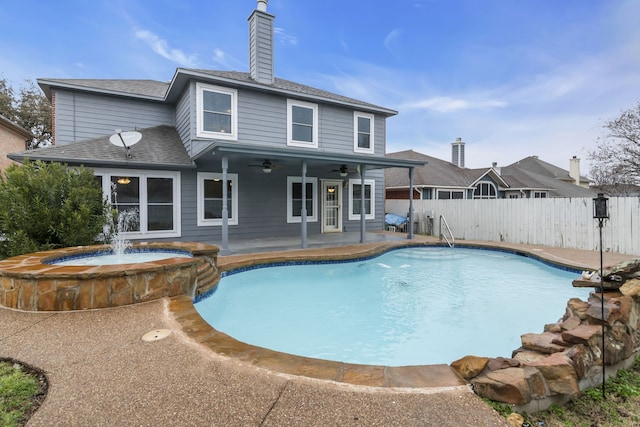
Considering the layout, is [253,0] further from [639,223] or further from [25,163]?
[639,223]

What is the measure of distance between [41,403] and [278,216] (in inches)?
366

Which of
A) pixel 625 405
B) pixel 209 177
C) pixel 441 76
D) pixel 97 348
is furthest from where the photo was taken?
pixel 441 76

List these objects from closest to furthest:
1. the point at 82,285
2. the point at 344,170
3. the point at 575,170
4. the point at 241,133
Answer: the point at 82,285, the point at 241,133, the point at 344,170, the point at 575,170

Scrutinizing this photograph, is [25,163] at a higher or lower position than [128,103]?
lower

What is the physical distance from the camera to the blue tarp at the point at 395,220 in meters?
13.9

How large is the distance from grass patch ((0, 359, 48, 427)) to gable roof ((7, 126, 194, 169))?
22.8ft

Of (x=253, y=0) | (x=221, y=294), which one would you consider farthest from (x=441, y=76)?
(x=221, y=294)

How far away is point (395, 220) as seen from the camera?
13992mm

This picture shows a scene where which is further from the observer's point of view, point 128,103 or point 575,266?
point 128,103

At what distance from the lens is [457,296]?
236 inches

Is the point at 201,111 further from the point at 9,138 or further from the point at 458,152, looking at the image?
the point at 458,152

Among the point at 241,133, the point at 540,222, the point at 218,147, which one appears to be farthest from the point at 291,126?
the point at 540,222

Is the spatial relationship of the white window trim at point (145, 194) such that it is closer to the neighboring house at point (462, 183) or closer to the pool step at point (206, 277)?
the pool step at point (206, 277)

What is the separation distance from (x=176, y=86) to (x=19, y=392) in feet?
30.5
